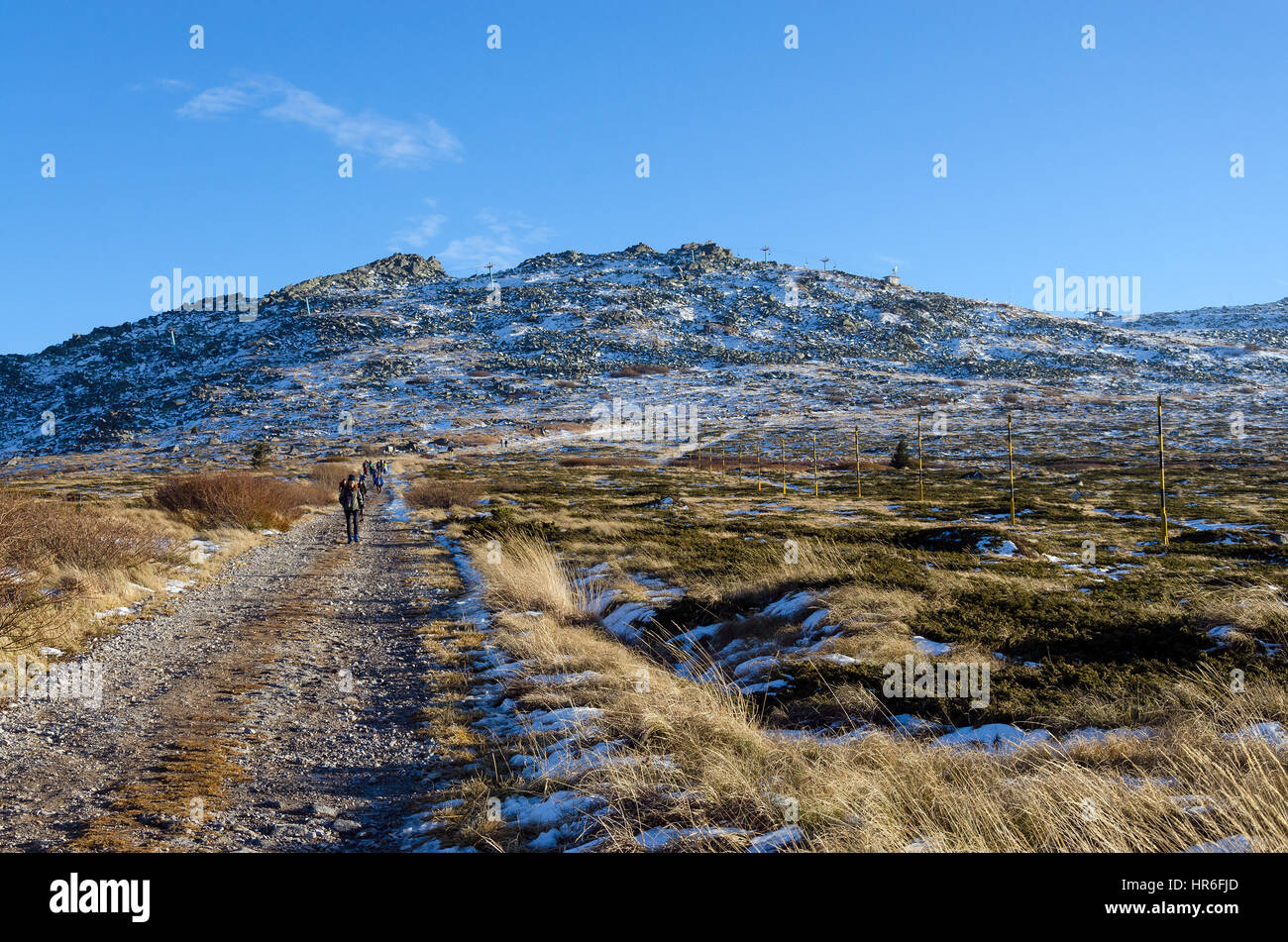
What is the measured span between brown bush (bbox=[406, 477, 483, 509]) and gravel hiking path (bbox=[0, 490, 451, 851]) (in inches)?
815

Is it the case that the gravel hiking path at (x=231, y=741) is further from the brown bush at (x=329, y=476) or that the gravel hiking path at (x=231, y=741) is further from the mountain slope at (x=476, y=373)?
the mountain slope at (x=476, y=373)

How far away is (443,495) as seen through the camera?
34.7m

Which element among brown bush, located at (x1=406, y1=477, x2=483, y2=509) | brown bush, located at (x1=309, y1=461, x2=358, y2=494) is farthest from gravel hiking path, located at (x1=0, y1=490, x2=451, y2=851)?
brown bush, located at (x1=309, y1=461, x2=358, y2=494)

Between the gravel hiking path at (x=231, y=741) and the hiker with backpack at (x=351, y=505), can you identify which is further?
the hiker with backpack at (x=351, y=505)

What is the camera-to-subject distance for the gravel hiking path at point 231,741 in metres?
4.61

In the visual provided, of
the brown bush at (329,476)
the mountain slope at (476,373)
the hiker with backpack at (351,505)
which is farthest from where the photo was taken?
the mountain slope at (476,373)

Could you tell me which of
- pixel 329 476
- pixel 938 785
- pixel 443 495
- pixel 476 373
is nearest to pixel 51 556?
pixel 938 785

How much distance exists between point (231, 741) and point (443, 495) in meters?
29.1

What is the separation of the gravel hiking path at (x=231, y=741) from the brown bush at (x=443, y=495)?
67.9 ft

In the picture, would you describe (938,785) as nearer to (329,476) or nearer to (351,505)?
(351,505)

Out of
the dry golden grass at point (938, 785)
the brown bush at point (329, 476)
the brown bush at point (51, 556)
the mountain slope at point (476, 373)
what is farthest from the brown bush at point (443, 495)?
the mountain slope at point (476, 373)

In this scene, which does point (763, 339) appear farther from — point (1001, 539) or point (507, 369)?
point (1001, 539)

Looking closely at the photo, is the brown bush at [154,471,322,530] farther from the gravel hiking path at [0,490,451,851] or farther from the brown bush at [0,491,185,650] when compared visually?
the gravel hiking path at [0,490,451,851]

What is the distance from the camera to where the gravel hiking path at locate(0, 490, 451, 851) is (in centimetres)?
461
